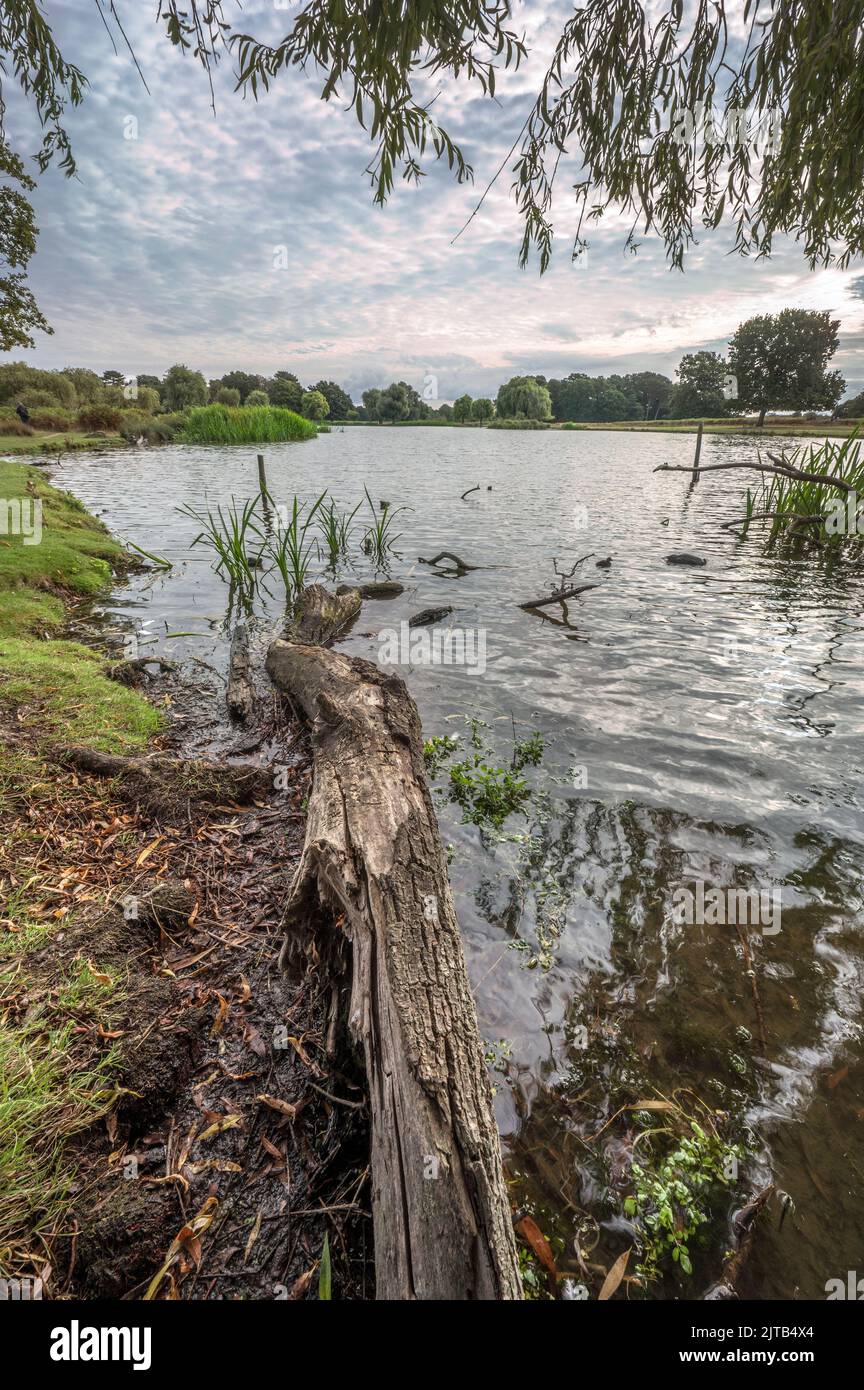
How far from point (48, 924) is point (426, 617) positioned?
6190mm

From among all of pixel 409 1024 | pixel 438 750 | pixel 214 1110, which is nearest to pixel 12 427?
pixel 438 750

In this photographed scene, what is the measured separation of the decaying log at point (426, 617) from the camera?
26.0ft

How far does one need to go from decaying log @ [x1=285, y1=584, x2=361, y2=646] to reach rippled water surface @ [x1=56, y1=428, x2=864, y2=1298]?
1.05ft

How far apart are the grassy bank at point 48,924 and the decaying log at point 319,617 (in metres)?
2.16

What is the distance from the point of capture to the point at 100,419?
42875mm

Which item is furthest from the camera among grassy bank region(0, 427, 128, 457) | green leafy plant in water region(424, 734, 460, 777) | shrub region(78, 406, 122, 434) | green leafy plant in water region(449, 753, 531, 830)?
shrub region(78, 406, 122, 434)

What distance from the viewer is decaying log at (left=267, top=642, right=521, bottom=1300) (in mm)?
1273

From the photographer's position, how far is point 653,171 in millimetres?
3662

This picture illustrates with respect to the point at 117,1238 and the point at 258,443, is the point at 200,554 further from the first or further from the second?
the point at 258,443

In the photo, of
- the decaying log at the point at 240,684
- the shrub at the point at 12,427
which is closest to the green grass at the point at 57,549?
the decaying log at the point at 240,684

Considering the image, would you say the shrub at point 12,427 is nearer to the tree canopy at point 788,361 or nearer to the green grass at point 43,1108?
the green grass at point 43,1108

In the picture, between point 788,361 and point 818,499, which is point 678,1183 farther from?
point 788,361

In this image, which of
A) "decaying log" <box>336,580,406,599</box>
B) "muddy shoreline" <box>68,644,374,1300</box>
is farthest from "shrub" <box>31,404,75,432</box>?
"muddy shoreline" <box>68,644,374,1300</box>

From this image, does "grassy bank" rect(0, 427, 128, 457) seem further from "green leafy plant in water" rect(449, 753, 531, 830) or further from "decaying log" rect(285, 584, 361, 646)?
"green leafy plant in water" rect(449, 753, 531, 830)
